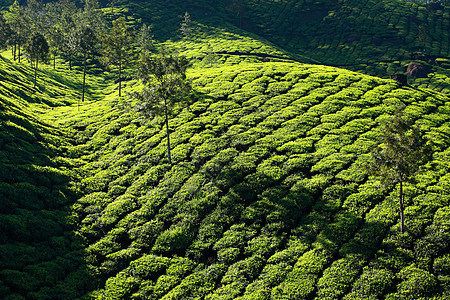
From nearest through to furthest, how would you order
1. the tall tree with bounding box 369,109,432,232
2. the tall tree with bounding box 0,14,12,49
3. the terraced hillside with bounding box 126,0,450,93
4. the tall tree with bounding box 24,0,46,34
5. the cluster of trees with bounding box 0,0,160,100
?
the tall tree with bounding box 369,109,432,232 → the cluster of trees with bounding box 0,0,160,100 → the tall tree with bounding box 0,14,12,49 → the terraced hillside with bounding box 126,0,450,93 → the tall tree with bounding box 24,0,46,34

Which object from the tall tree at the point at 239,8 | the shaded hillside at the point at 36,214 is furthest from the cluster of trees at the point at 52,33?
the tall tree at the point at 239,8

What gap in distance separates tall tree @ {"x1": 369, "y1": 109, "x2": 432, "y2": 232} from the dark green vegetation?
3787mm

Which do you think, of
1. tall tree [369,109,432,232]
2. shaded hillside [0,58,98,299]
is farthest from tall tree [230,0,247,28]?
tall tree [369,109,432,232]

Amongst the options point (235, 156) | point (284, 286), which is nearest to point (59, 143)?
point (235, 156)

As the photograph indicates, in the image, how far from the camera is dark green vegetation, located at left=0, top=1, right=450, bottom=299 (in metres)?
20.3

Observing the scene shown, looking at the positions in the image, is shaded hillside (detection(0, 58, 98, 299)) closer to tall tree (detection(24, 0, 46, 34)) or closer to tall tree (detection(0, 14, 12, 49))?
tall tree (detection(0, 14, 12, 49))

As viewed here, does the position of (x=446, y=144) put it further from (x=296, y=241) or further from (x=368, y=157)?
(x=296, y=241)

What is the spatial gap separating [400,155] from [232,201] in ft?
48.8

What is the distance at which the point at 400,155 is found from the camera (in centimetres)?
2133

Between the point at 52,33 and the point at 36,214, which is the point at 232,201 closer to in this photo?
the point at 36,214

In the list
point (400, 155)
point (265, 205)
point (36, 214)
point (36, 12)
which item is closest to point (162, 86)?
point (36, 214)

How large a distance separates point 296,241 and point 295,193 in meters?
5.44

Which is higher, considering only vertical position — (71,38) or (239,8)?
(239,8)

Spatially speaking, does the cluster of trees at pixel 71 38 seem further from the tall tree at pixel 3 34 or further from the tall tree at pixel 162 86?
the tall tree at pixel 162 86
